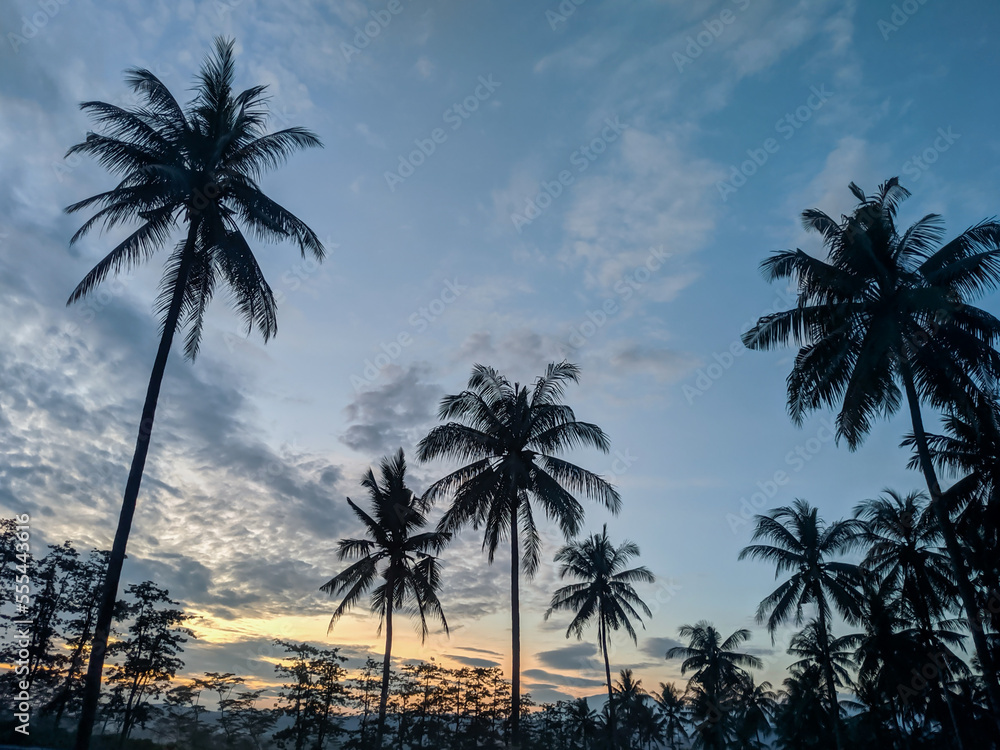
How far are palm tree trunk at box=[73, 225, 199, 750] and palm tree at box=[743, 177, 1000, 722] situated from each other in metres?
15.8

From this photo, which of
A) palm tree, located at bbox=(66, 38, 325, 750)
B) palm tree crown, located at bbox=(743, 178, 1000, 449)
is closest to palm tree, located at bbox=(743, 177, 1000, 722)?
palm tree crown, located at bbox=(743, 178, 1000, 449)

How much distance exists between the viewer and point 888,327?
1645 cm

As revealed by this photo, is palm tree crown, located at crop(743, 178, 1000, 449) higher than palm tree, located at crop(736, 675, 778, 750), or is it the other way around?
palm tree crown, located at crop(743, 178, 1000, 449)

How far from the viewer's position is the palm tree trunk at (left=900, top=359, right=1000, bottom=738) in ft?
49.2

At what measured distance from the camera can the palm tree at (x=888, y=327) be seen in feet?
53.3

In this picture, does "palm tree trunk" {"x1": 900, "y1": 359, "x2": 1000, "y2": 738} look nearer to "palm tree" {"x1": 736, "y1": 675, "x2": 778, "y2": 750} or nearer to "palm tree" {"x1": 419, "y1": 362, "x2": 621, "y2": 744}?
"palm tree" {"x1": 419, "y1": 362, "x2": 621, "y2": 744}

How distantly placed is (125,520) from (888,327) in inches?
733

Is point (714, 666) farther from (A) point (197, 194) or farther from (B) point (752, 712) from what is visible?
(A) point (197, 194)

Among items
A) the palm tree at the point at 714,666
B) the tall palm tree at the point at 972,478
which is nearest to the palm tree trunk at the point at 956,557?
the tall palm tree at the point at 972,478

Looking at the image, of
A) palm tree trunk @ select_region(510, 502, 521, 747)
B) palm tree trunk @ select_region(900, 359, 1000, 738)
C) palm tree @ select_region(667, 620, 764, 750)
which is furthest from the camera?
palm tree @ select_region(667, 620, 764, 750)

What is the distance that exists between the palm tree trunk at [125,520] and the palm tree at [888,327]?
15.8 meters

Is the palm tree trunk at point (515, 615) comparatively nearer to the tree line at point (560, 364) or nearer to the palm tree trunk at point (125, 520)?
the tree line at point (560, 364)

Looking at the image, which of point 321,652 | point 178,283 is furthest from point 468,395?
point 321,652

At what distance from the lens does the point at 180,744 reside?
34.3 meters
